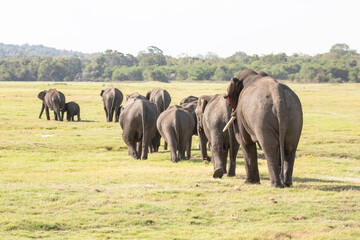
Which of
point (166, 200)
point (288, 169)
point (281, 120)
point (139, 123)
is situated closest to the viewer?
point (166, 200)

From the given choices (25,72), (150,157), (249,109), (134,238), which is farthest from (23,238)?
(25,72)

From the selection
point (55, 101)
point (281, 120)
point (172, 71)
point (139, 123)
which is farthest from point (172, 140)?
point (172, 71)

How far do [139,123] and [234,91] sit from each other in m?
5.35

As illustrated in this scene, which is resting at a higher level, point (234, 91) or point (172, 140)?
point (234, 91)

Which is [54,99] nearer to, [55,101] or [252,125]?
[55,101]

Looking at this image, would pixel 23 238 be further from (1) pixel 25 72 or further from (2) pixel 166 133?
(1) pixel 25 72

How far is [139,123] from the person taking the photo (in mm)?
16016

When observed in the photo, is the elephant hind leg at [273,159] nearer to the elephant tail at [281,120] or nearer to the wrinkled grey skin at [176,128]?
the elephant tail at [281,120]

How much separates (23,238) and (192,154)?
10.7 m

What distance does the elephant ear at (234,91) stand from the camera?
11.1 meters

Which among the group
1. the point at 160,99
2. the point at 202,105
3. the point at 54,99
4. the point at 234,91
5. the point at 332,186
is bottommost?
the point at 332,186

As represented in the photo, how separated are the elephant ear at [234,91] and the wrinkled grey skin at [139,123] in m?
4.99

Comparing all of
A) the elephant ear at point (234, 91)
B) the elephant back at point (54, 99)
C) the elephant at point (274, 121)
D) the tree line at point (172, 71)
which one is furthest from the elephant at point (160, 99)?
the tree line at point (172, 71)

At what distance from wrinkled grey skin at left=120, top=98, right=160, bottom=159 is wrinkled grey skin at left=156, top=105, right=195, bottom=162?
303mm
